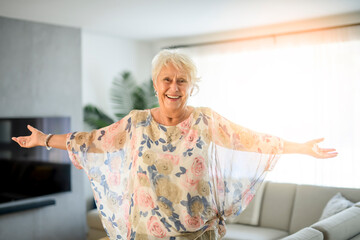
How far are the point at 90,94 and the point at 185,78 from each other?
4.28 m

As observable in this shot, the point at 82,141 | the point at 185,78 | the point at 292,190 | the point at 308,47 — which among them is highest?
the point at 308,47

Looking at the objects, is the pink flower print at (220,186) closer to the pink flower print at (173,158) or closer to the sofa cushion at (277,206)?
the pink flower print at (173,158)

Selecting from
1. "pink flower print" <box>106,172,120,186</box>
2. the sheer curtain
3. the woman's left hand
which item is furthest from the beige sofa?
"pink flower print" <box>106,172,120,186</box>

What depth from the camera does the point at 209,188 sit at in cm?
194

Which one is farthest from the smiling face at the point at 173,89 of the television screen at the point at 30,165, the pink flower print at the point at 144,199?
the television screen at the point at 30,165

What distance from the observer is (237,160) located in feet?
7.04

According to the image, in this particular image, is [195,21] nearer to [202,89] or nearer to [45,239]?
[202,89]

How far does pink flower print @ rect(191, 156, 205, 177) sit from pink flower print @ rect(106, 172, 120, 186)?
0.51 meters

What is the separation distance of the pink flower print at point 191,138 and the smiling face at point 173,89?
116 mm

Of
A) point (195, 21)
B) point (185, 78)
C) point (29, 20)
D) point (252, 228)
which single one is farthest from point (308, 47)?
point (185, 78)

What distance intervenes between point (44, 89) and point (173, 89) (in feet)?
11.6

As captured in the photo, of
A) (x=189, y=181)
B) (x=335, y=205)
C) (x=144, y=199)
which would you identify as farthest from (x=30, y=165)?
(x=189, y=181)

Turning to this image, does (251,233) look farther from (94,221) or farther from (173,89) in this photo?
(173,89)

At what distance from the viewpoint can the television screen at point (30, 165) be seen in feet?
15.3
